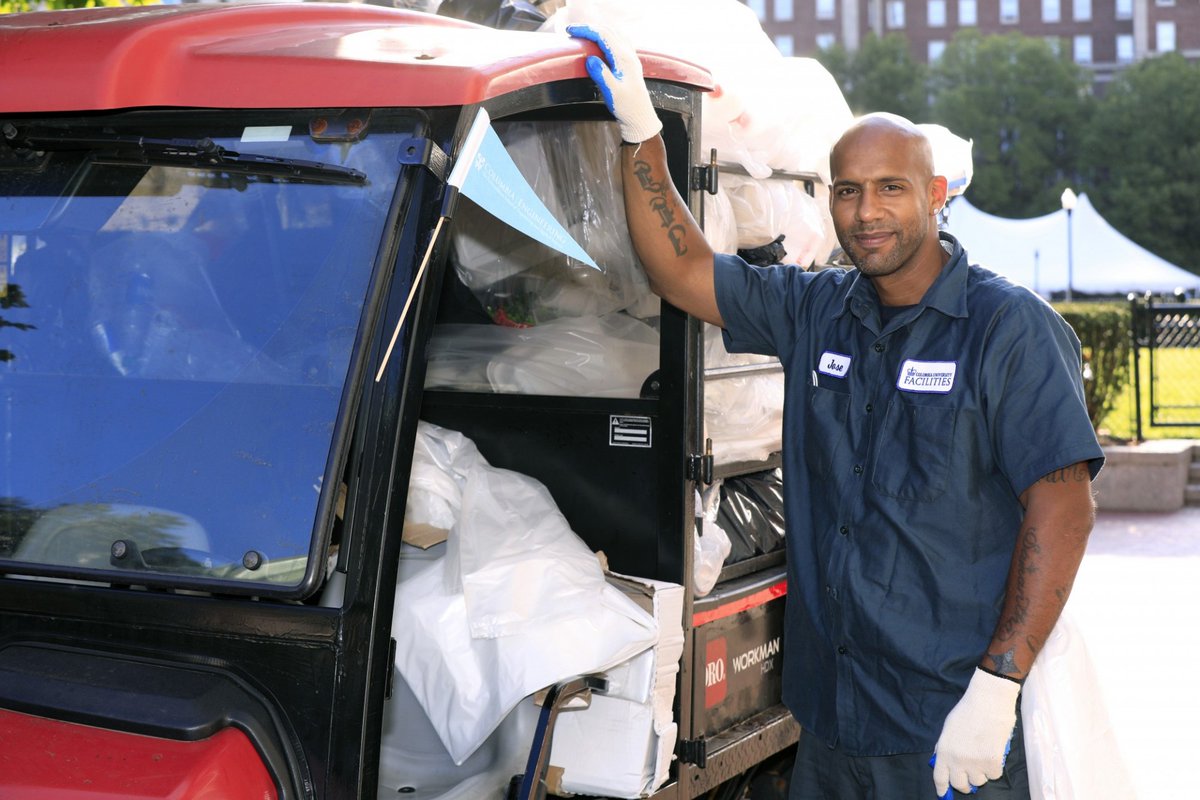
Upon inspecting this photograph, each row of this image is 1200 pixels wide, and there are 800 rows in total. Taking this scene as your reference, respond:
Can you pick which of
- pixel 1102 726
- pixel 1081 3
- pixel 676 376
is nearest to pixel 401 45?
pixel 676 376

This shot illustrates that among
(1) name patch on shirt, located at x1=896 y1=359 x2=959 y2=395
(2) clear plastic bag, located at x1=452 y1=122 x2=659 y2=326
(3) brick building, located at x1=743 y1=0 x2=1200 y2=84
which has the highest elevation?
(3) brick building, located at x1=743 y1=0 x2=1200 y2=84

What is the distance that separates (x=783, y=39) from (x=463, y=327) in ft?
274

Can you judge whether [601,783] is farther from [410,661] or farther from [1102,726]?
[1102,726]

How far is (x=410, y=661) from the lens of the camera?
309cm

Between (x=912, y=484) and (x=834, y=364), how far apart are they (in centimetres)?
36

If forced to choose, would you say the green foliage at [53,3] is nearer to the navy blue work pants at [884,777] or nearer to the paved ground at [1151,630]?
the navy blue work pants at [884,777]

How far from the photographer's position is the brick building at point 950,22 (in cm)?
8306

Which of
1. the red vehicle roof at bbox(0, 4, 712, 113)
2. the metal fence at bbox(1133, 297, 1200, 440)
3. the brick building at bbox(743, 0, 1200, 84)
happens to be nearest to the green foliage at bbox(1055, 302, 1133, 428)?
the metal fence at bbox(1133, 297, 1200, 440)

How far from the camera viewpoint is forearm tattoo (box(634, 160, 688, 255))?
3.27m

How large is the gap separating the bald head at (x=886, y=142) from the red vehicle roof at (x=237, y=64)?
0.84 meters

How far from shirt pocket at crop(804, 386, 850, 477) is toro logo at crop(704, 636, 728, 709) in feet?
2.13

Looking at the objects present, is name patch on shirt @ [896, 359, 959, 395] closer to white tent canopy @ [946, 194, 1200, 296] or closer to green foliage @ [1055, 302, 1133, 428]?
green foliage @ [1055, 302, 1133, 428]

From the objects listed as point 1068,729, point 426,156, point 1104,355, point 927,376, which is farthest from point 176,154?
point 1104,355

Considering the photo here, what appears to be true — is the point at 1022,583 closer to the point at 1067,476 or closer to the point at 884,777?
the point at 1067,476
